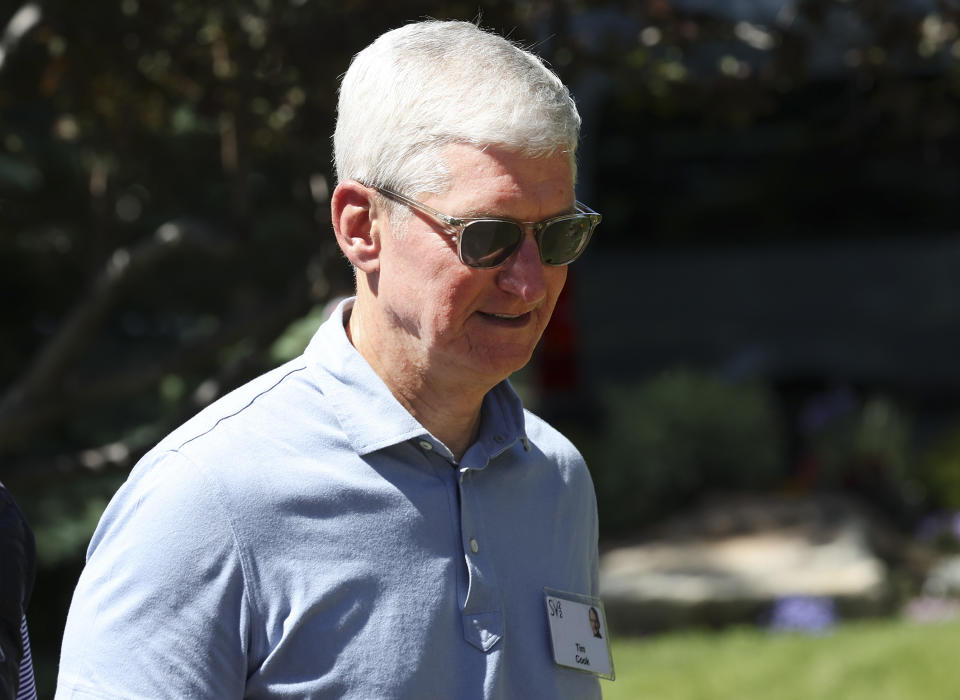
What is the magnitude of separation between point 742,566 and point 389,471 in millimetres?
5058

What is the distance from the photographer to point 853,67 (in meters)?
4.27

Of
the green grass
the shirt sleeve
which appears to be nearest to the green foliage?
the green grass

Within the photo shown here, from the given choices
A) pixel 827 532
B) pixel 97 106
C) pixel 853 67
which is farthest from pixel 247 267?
pixel 827 532

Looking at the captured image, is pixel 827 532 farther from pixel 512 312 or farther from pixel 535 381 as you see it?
pixel 512 312

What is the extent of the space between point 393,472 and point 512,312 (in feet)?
0.84

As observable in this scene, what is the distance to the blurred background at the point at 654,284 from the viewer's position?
153 inches

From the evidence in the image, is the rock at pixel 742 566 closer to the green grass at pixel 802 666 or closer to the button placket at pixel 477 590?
the green grass at pixel 802 666

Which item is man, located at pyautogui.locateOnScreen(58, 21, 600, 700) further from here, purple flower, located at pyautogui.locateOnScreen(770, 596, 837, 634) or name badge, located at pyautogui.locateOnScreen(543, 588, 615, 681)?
purple flower, located at pyautogui.locateOnScreen(770, 596, 837, 634)

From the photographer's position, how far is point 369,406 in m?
1.67

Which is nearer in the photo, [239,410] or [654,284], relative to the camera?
[239,410]

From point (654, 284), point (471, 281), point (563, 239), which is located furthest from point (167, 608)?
point (654, 284)

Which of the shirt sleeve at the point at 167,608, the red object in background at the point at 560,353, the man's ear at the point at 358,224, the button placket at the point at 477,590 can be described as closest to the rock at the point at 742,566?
the red object in background at the point at 560,353

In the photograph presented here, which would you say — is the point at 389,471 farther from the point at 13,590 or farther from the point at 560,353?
the point at 560,353

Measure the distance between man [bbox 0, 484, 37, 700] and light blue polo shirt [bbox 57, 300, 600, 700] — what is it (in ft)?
0.29
